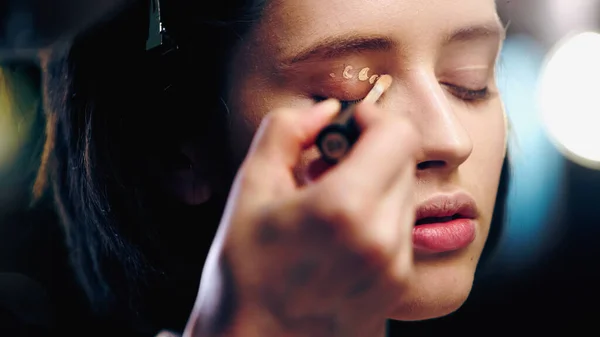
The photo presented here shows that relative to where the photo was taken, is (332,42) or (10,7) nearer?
(332,42)

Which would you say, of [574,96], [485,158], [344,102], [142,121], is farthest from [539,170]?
[142,121]

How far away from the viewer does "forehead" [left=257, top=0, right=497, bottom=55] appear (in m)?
0.72

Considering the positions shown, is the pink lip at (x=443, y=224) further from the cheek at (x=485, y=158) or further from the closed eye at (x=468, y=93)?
the closed eye at (x=468, y=93)

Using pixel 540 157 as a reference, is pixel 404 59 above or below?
above

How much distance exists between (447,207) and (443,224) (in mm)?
27

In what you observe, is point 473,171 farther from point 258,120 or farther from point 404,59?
point 258,120

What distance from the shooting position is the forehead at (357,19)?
72 cm

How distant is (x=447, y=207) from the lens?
0.76m

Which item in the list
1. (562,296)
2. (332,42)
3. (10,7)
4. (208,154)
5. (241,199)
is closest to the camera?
(241,199)

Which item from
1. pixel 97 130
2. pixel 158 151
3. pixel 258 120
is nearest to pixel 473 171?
pixel 258 120

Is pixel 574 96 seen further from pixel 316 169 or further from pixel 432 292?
pixel 316 169

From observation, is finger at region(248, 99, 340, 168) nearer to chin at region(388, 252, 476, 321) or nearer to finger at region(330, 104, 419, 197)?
finger at region(330, 104, 419, 197)

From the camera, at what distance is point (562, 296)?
5.30 feet

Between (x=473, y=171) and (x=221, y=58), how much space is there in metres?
0.44
